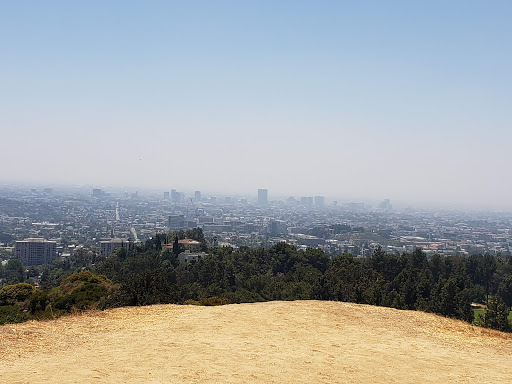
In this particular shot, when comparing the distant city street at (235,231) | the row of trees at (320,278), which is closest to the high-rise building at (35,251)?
the distant city street at (235,231)

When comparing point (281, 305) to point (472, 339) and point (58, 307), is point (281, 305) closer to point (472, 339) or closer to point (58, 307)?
point (472, 339)

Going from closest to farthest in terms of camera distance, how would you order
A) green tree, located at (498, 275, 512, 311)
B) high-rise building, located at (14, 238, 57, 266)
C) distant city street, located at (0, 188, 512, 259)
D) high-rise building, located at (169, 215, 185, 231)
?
green tree, located at (498, 275, 512, 311) → high-rise building, located at (14, 238, 57, 266) → distant city street, located at (0, 188, 512, 259) → high-rise building, located at (169, 215, 185, 231)

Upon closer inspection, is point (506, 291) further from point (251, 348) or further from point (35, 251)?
point (35, 251)

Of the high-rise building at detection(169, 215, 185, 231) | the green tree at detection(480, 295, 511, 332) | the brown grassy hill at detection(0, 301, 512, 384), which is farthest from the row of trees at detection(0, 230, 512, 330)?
the high-rise building at detection(169, 215, 185, 231)

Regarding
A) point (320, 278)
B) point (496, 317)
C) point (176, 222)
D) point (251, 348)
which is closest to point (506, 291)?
point (496, 317)

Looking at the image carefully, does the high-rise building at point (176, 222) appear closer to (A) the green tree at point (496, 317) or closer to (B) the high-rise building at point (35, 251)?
(B) the high-rise building at point (35, 251)

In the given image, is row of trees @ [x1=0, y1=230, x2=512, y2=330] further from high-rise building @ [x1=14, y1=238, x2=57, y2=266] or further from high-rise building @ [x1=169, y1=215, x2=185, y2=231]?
high-rise building @ [x1=169, y1=215, x2=185, y2=231]

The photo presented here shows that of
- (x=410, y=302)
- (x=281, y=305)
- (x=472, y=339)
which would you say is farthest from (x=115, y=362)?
(x=410, y=302)
